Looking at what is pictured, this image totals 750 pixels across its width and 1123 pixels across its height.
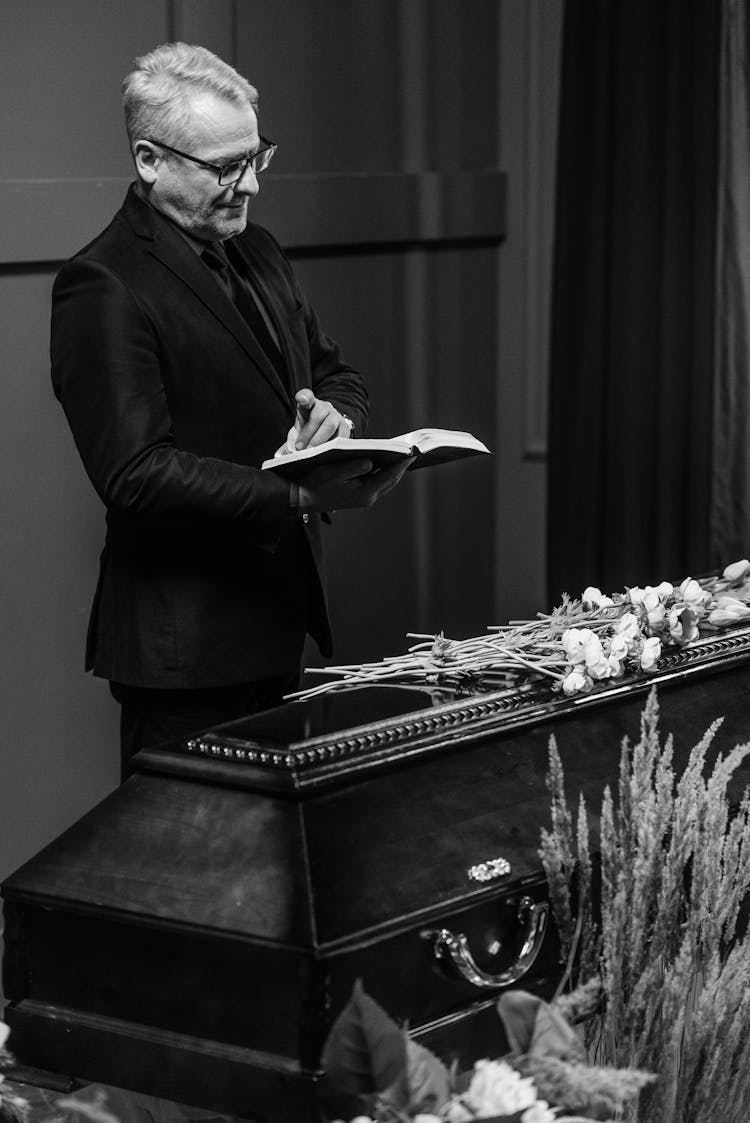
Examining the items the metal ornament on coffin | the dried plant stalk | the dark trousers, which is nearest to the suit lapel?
the dark trousers

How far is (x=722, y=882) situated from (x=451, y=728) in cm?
59

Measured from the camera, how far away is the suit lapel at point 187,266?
2.67 metres

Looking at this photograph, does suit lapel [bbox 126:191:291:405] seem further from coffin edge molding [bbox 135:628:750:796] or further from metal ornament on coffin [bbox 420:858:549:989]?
metal ornament on coffin [bbox 420:858:549:989]

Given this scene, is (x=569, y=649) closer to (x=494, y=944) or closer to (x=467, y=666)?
(x=467, y=666)

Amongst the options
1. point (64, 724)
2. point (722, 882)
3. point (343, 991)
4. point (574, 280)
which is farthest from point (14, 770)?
point (722, 882)

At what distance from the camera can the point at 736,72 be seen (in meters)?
4.66

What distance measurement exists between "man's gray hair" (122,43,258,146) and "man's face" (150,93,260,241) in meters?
0.01

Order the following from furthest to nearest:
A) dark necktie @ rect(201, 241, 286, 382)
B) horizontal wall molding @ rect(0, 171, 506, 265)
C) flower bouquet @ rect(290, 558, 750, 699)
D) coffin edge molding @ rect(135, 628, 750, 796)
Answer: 1. horizontal wall molding @ rect(0, 171, 506, 265)
2. dark necktie @ rect(201, 241, 286, 382)
3. flower bouquet @ rect(290, 558, 750, 699)
4. coffin edge molding @ rect(135, 628, 750, 796)

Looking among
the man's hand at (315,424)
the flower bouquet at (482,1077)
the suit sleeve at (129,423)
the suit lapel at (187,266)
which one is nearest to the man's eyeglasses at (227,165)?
the suit lapel at (187,266)

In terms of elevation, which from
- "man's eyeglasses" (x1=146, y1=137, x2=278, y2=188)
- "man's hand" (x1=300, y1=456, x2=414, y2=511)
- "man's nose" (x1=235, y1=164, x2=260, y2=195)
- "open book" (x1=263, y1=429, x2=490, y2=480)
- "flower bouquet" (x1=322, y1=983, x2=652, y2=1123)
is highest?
"man's eyeglasses" (x1=146, y1=137, x2=278, y2=188)

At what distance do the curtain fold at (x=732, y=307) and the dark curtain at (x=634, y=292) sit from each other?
4 cm

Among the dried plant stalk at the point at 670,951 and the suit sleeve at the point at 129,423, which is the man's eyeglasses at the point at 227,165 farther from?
the dried plant stalk at the point at 670,951

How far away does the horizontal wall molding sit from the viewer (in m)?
3.91

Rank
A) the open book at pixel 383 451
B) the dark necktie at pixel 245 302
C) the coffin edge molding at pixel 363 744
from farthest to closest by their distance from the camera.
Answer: the dark necktie at pixel 245 302
the open book at pixel 383 451
the coffin edge molding at pixel 363 744
